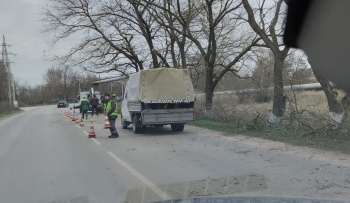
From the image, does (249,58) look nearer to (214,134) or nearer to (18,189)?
(214,134)

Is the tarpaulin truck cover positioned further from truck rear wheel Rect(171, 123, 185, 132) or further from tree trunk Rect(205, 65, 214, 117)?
tree trunk Rect(205, 65, 214, 117)

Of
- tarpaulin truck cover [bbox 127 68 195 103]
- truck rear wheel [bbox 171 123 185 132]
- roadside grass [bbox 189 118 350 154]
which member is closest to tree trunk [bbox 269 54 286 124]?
roadside grass [bbox 189 118 350 154]

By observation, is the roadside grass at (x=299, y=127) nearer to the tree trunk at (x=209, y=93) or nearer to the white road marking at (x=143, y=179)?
the white road marking at (x=143, y=179)

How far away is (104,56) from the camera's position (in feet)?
124

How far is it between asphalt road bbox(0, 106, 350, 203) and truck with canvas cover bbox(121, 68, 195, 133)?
127 inches

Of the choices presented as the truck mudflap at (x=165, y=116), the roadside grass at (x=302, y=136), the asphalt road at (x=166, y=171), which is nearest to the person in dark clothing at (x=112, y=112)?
the truck mudflap at (x=165, y=116)

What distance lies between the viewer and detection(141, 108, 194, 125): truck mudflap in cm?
1769

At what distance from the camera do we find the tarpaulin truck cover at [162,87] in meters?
18.6

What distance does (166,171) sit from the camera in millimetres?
9195

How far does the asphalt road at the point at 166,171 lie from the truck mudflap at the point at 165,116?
9.81ft

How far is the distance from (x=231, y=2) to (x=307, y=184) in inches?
848

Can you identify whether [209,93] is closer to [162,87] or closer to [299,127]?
[162,87]

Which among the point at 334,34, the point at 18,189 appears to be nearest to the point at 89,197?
the point at 18,189

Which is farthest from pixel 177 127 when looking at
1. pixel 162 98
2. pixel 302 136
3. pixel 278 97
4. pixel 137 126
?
pixel 302 136
